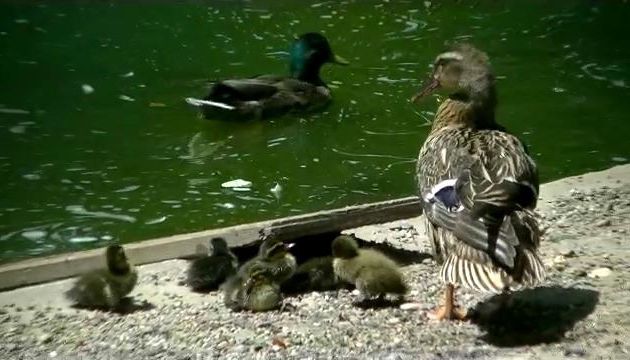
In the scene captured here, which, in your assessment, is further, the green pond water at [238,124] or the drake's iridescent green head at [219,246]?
the green pond water at [238,124]

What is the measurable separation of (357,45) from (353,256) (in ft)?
21.6

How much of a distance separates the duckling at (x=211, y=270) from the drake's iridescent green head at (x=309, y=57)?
495cm

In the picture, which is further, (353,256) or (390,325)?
(353,256)

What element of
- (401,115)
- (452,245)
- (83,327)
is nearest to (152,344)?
(83,327)

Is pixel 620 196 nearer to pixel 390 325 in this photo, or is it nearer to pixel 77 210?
pixel 390 325

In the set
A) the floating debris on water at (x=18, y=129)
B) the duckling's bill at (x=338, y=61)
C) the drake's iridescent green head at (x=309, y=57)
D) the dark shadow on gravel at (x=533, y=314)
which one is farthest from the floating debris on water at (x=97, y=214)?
the duckling's bill at (x=338, y=61)

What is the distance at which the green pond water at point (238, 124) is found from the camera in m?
7.01

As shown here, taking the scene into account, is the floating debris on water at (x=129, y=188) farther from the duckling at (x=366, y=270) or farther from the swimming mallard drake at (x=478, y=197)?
the swimming mallard drake at (x=478, y=197)

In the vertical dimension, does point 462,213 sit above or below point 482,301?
above

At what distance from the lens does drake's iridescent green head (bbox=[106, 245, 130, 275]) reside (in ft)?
17.3

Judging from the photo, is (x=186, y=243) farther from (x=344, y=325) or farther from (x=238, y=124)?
(x=238, y=124)

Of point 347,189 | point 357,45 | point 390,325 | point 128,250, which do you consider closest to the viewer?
point 390,325

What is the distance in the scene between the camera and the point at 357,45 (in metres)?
11.7

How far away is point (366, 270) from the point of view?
5168 mm
